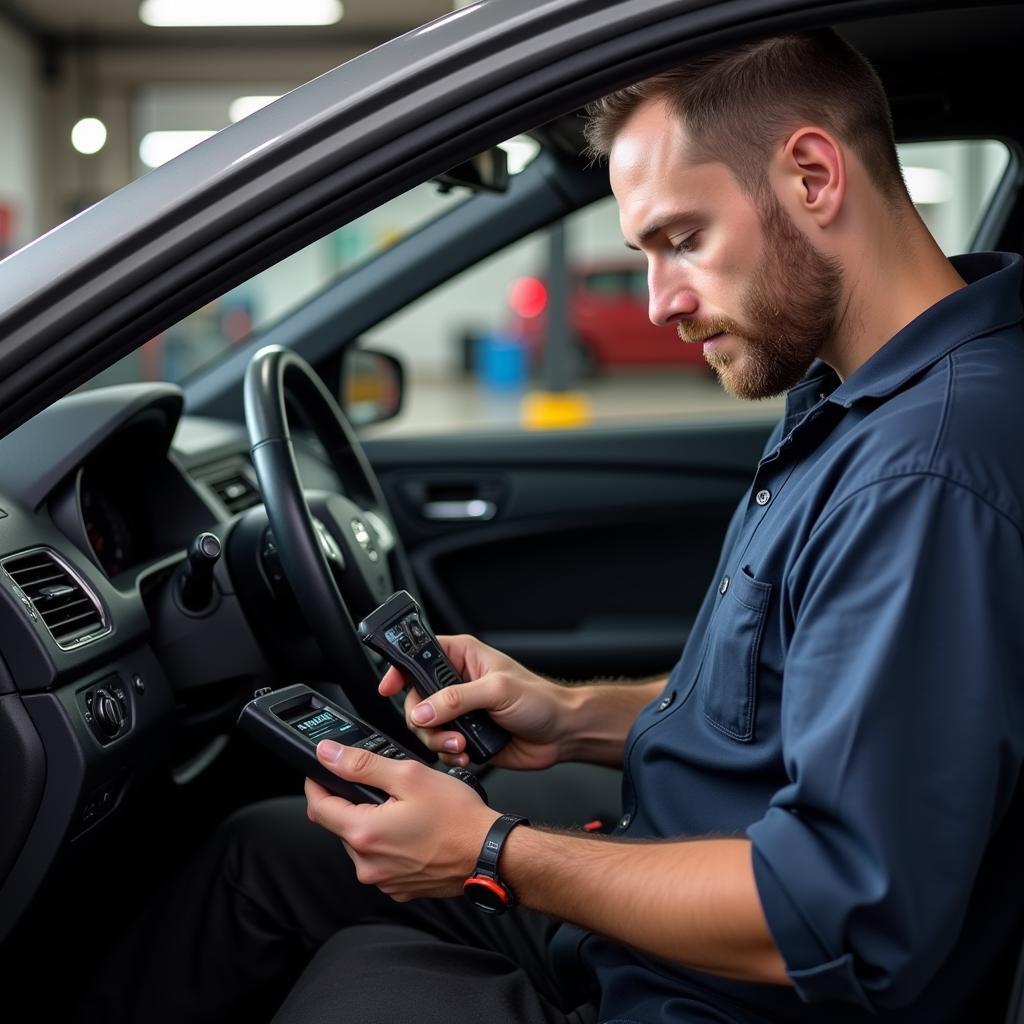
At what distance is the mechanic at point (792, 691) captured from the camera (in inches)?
32.7

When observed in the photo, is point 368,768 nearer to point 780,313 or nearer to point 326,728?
point 326,728

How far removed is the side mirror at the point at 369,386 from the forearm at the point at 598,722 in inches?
41.1

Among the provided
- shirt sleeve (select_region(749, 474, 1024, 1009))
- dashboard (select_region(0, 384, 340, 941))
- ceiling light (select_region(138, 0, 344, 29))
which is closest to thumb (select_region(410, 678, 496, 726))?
dashboard (select_region(0, 384, 340, 941))

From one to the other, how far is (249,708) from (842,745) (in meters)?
0.57

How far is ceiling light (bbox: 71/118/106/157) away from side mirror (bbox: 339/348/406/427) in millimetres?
12501

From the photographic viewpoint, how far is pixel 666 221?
1094 mm

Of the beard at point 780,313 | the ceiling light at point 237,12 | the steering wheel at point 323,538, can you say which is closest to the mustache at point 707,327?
the beard at point 780,313

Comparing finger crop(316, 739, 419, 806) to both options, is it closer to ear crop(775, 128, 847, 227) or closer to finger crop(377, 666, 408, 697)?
→ finger crop(377, 666, 408, 697)

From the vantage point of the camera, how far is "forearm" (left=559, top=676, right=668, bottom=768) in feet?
4.74

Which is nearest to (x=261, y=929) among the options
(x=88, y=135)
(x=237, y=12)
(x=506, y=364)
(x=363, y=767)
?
(x=363, y=767)

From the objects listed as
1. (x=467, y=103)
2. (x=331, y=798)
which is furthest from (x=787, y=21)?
(x=331, y=798)

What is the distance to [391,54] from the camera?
979mm

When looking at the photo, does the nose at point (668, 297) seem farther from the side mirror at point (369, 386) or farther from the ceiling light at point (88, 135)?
the ceiling light at point (88, 135)

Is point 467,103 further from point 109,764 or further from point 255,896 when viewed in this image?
point 255,896
